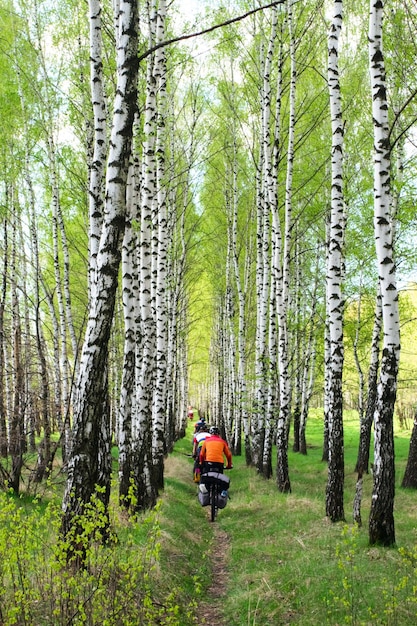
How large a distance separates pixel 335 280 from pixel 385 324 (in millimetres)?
1812

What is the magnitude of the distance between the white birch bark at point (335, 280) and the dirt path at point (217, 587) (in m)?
1.84

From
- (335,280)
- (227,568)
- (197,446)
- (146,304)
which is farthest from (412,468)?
(146,304)

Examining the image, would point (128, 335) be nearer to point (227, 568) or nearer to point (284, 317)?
point (227, 568)

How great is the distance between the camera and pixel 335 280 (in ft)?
26.7

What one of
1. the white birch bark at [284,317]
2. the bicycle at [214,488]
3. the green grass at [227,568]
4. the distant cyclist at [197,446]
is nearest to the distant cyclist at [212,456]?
the bicycle at [214,488]

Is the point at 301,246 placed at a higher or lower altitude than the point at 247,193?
lower

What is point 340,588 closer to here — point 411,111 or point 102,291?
point 102,291

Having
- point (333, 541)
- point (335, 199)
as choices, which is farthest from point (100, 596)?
point (335, 199)

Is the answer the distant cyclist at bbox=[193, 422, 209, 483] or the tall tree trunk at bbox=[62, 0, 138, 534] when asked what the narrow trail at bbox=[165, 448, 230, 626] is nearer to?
the distant cyclist at bbox=[193, 422, 209, 483]

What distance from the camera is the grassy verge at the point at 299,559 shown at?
15.0 ft

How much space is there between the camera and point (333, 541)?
6.93 meters

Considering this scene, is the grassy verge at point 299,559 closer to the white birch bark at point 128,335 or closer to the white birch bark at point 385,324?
the white birch bark at point 385,324

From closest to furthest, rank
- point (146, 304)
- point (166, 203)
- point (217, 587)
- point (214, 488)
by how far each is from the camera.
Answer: point (217, 587) < point (146, 304) < point (214, 488) < point (166, 203)

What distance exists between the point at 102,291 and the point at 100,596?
250 centimetres
